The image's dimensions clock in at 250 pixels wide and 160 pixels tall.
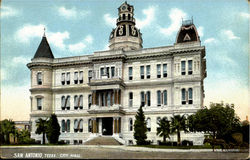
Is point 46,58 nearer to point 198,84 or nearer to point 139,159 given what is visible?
point 198,84

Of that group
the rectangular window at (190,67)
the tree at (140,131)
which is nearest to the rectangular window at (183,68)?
the rectangular window at (190,67)

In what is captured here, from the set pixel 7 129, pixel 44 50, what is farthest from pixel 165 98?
pixel 7 129

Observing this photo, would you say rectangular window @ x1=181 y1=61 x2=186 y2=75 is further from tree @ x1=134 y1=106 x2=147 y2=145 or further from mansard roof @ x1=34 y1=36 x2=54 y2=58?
mansard roof @ x1=34 y1=36 x2=54 y2=58

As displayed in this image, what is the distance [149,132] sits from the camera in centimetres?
4897

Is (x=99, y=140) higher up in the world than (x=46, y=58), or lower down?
lower down

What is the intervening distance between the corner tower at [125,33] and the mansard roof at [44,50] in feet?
35.7

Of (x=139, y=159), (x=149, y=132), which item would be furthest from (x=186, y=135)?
(x=139, y=159)

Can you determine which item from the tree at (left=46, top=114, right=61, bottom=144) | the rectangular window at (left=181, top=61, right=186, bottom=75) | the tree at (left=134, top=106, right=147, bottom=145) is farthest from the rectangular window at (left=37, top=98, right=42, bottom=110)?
the rectangular window at (left=181, top=61, right=186, bottom=75)

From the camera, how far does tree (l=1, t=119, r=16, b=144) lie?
45562 mm

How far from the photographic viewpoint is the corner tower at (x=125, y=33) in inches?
2227

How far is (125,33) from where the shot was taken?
5703 centimetres

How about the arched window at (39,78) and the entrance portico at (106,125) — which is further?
the arched window at (39,78)

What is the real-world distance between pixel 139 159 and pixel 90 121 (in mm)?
32514

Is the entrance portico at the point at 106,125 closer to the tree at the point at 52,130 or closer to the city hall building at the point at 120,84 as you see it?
the city hall building at the point at 120,84
